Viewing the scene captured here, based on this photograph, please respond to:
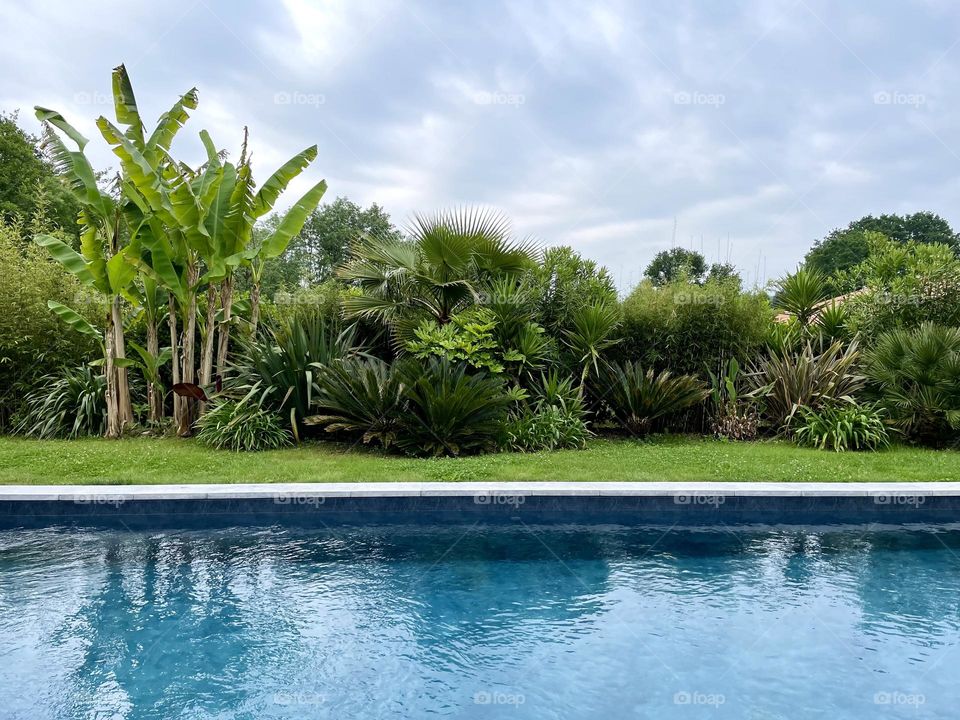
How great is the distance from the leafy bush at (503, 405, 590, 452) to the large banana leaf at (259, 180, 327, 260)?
161 inches

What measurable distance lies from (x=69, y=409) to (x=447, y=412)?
583 centimetres

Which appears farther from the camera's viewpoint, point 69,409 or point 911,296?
point 911,296

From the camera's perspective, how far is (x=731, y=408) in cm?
1060

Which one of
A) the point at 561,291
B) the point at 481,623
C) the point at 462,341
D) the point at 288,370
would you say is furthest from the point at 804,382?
the point at 481,623

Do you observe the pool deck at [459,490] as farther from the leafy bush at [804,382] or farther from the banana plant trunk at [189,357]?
the leafy bush at [804,382]

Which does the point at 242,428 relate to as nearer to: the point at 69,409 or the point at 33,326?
the point at 69,409

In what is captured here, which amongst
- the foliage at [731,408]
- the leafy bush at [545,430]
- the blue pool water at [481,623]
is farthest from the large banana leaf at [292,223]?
the foliage at [731,408]

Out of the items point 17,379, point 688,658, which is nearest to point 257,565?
point 688,658

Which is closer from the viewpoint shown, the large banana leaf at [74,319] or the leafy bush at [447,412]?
the leafy bush at [447,412]

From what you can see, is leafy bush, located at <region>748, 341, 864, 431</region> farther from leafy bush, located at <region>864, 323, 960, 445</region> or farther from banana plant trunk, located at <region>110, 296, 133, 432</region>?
banana plant trunk, located at <region>110, 296, 133, 432</region>

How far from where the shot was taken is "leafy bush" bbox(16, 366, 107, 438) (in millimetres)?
9836

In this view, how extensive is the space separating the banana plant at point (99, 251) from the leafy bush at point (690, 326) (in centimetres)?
746

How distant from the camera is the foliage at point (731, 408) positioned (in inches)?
412

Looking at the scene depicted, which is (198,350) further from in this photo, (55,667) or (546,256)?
(55,667)
